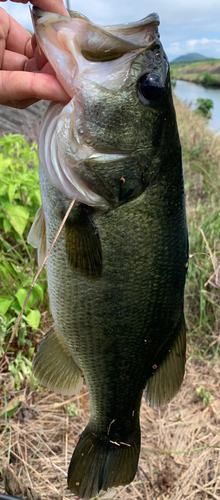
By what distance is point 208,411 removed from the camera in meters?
2.62

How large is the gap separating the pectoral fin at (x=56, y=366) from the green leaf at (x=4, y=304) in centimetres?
67

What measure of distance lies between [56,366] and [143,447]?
125 cm

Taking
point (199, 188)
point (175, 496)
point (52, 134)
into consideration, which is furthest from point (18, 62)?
point (199, 188)

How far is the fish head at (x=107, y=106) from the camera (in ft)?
3.46

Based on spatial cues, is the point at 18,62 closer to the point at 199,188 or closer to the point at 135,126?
the point at 135,126

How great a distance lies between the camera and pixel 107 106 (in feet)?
3.65

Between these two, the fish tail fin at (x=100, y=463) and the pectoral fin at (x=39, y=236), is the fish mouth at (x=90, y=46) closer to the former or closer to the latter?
the pectoral fin at (x=39, y=236)

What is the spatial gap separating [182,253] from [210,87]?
44.7m

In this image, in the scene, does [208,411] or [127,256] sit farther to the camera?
[208,411]

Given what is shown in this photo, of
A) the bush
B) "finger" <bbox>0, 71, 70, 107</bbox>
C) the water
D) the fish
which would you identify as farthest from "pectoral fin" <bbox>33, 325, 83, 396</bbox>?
the bush

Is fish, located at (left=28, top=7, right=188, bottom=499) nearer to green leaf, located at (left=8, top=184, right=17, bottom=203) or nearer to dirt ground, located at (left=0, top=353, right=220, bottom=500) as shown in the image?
dirt ground, located at (left=0, top=353, right=220, bottom=500)

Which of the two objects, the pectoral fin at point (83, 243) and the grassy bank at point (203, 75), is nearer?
the pectoral fin at point (83, 243)

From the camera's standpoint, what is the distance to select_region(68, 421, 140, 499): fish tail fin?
1444 mm

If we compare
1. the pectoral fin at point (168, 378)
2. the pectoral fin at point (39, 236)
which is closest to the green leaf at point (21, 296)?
the pectoral fin at point (39, 236)
